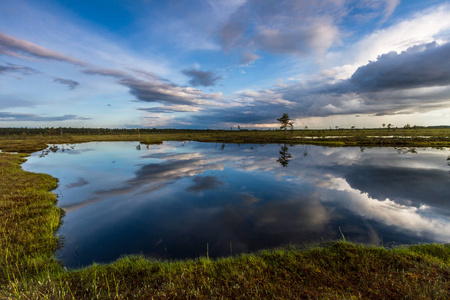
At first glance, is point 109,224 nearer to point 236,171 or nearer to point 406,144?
point 236,171

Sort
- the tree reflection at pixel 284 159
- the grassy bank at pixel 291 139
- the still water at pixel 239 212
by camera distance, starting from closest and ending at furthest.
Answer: the still water at pixel 239 212
the tree reflection at pixel 284 159
the grassy bank at pixel 291 139

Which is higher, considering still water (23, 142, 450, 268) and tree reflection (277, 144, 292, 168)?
tree reflection (277, 144, 292, 168)

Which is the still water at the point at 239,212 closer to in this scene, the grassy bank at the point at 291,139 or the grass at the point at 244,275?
the grass at the point at 244,275

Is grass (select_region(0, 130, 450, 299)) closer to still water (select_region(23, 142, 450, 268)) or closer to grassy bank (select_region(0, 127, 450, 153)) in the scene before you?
still water (select_region(23, 142, 450, 268))

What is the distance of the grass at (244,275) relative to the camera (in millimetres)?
6219

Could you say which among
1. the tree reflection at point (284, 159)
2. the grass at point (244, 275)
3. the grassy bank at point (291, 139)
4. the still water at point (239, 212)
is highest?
the grassy bank at point (291, 139)

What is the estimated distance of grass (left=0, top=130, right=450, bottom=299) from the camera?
6.22 m

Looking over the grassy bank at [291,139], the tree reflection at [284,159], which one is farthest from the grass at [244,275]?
the grassy bank at [291,139]

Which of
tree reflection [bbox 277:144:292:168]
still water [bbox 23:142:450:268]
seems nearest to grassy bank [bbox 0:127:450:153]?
tree reflection [bbox 277:144:292:168]

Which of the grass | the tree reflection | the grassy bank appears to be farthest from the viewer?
the grassy bank

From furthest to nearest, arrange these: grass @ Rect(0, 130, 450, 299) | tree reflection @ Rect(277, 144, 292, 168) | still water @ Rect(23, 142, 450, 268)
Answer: tree reflection @ Rect(277, 144, 292, 168), still water @ Rect(23, 142, 450, 268), grass @ Rect(0, 130, 450, 299)

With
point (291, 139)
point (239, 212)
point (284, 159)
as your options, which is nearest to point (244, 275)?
point (239, 212)

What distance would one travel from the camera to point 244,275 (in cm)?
754

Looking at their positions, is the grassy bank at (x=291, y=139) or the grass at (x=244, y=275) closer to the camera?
the grass at (x=244, y=275)
